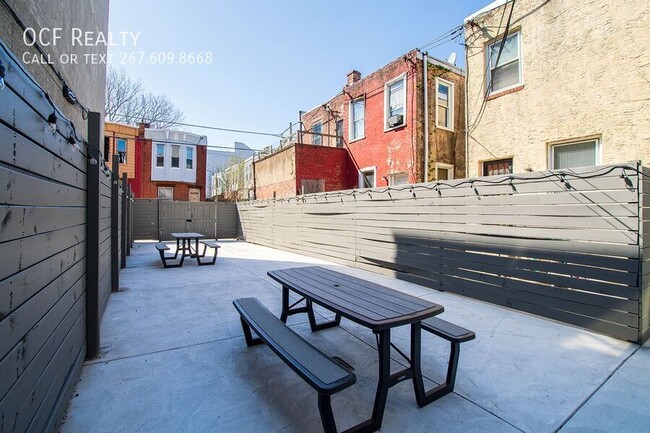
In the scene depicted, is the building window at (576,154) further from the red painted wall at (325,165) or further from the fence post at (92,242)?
the fence post at (92,242)

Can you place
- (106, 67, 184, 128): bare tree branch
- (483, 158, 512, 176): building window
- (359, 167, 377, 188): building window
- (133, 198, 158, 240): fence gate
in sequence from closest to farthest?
(483, 158, 512, 176): building window < (359, 167, 377, 188): building window < (133, 198, 158, 240): fence gate < (106, 67, 184, 128): bare tree branch

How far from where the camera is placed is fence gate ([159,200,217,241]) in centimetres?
1380

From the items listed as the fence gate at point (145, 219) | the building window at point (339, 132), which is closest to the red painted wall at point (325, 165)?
the building window at point (339, 132)

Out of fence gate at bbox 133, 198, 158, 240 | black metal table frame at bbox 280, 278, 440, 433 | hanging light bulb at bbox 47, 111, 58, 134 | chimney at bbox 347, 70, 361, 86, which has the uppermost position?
chimney at bbox 347, 70, 361, 86

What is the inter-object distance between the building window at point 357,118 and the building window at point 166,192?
1469 centimetres

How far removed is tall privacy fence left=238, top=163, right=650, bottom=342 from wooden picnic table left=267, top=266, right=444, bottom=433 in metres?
2.51

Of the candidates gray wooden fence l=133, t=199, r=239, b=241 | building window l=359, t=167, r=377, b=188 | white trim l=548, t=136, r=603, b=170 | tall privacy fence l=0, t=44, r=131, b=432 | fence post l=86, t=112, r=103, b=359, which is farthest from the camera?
gray wooden fence l=133, t=199, r=239, b=241

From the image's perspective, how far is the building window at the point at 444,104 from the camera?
403 inches

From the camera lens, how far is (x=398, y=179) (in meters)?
10.6

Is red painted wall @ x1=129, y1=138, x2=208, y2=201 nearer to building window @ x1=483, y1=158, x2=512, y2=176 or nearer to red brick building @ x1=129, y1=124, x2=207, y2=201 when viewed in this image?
red brick building @ x1=129, y1=124, x2=207, y2=201

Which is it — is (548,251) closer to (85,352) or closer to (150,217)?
(85,352)

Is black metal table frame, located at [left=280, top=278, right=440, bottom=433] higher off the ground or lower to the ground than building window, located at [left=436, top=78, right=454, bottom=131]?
lower

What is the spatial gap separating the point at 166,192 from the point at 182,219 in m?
8.50

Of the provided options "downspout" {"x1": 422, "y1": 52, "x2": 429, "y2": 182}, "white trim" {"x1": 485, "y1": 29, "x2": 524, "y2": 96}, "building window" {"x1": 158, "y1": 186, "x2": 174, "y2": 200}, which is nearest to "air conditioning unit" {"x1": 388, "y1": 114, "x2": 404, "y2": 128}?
"downspout" {"x1": 422, "y1": 52, "x2": 429, "y2": 182}
